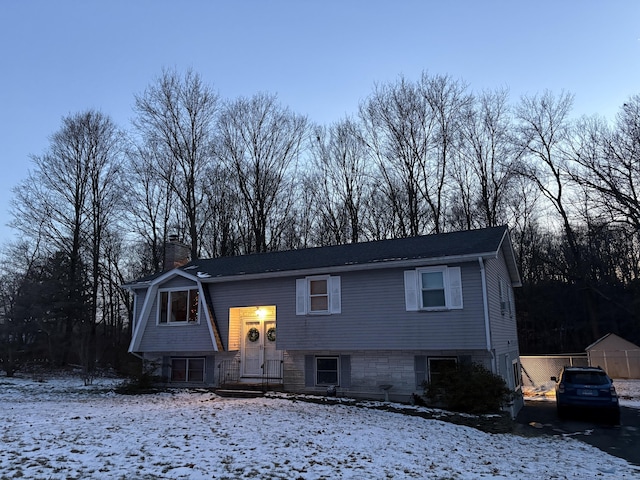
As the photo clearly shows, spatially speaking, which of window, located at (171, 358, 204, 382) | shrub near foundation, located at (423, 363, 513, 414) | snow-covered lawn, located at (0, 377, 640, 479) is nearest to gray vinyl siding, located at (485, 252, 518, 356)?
shrub near foundation, located at (423, 363, 513, 414)

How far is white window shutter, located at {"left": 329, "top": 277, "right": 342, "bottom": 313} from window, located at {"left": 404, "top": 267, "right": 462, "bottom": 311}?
7.81ft

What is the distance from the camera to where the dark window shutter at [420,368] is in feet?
46.3

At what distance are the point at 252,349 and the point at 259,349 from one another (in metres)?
0.30

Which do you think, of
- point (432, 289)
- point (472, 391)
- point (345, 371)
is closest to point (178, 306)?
point (345, 371)

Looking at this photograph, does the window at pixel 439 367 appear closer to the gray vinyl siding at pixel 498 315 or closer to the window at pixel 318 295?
the gray vinyl siding at pixel 498 315

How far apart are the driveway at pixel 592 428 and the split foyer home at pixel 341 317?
0.93m

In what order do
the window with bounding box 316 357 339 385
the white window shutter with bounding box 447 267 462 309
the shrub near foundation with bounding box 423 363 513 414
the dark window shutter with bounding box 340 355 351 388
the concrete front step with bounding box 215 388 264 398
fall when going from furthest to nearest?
the window with bounding box 316 357 339 385, the dark window shutter with bounding box 340 355 351 388, the concrete front step with bounding box 215 388 264 398, the white window shutter with bounding box 447 267 462 309, the shrub near foundation with bounding box 423 363 513 414

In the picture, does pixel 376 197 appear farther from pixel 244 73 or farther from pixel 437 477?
pixel 437 477

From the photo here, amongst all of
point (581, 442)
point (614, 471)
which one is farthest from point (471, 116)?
point (614, 471)

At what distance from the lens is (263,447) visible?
24.5 feet

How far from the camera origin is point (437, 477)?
6410 millimetres

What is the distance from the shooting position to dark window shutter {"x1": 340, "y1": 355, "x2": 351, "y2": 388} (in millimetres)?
15133

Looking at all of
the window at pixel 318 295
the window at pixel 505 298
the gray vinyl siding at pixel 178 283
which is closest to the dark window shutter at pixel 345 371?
the window at pixel 318 295

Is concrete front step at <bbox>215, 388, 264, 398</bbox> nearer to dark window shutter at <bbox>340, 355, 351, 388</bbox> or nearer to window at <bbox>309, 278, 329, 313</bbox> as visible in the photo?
dark window shutter at <bbox>340, 355, 351, 388</bbox>
